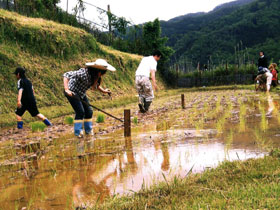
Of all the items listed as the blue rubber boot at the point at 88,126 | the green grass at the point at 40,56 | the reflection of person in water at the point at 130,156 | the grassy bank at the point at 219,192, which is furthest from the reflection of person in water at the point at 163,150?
the green grass at the point at 40,56

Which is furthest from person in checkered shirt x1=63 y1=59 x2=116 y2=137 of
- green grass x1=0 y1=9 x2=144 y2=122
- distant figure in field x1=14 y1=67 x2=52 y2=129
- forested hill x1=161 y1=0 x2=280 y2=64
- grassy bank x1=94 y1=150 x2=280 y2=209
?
forested hill x1=161 y1=0 x2=280 y2=64

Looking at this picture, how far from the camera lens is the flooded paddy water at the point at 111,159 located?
2.64m

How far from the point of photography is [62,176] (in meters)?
3.12

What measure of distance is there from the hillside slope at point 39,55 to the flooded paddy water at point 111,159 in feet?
15.9

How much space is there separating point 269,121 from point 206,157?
2.69 m

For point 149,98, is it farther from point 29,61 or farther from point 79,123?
point 29,61

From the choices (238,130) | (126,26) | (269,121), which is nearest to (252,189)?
(238,130)

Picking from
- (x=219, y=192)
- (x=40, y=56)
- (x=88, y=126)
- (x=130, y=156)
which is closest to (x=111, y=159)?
(x=130, y=156)

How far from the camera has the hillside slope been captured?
31.5 ft

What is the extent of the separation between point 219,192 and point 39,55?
1111 centimetres

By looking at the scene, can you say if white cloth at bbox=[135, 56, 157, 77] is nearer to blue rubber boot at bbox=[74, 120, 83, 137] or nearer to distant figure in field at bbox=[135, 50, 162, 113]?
distant figure in field at bbox=[135, 50, 162, 113]

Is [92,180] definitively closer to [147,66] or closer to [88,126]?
[88,126]

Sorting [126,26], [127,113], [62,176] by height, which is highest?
[126,26]

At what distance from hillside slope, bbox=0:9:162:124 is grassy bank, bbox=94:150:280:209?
7526mm
